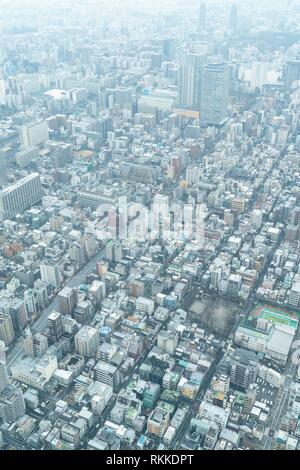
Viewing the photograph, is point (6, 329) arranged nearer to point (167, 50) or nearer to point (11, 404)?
point (11, 404)

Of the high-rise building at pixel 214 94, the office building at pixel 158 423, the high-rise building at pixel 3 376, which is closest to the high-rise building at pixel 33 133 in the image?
the high-rise building at pixel 214 94

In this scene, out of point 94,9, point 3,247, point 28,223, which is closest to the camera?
point 3,247

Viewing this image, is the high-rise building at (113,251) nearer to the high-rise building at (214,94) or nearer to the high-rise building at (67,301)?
the high-rise building at (67,301)

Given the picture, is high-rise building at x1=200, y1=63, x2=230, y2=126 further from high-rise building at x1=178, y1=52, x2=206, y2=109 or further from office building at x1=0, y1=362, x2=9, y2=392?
office building at x1=0, y1=362, x2=9, y2=392

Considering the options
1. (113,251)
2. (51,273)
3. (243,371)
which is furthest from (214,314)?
(51,273)

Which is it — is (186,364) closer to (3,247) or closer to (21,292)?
(21,292)
